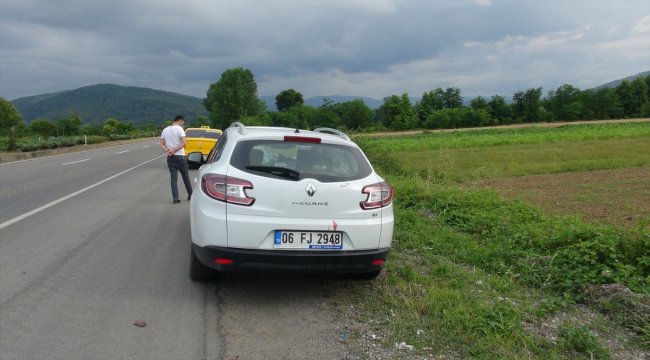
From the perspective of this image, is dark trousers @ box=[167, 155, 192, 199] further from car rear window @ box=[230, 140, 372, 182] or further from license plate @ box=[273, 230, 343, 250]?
license plate @ box=[273, 230, 343, 250]

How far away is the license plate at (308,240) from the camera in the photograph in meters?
4.04

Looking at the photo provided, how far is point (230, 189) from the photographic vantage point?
406 centimetres

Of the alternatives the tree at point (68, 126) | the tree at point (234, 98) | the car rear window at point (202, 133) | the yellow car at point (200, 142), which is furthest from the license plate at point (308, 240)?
the tree at point (68, 126)

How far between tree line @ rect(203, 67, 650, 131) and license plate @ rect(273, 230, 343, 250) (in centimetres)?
7927

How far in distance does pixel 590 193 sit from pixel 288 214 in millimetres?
9810

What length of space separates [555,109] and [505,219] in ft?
325

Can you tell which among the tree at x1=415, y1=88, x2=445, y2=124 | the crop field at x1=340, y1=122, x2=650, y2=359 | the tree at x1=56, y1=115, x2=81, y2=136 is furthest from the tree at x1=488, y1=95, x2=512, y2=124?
the crop field at x1=340, y1=122, x2=650, y2=359

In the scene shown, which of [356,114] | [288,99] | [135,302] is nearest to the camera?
[135,302]

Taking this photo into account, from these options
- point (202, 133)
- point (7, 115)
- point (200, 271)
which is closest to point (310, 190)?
point (200, 271)

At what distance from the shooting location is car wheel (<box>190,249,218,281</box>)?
462 cm

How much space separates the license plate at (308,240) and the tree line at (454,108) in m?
79.3

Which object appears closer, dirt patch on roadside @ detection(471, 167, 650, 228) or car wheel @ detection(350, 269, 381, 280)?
car wheel @ detection(350, 269, 381, 280)

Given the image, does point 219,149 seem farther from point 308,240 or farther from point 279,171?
point 308,240

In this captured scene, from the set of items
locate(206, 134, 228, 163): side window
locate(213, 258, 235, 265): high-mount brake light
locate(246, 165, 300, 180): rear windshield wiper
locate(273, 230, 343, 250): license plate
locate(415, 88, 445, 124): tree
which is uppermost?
locate(415, 88, 445, 124): tree
